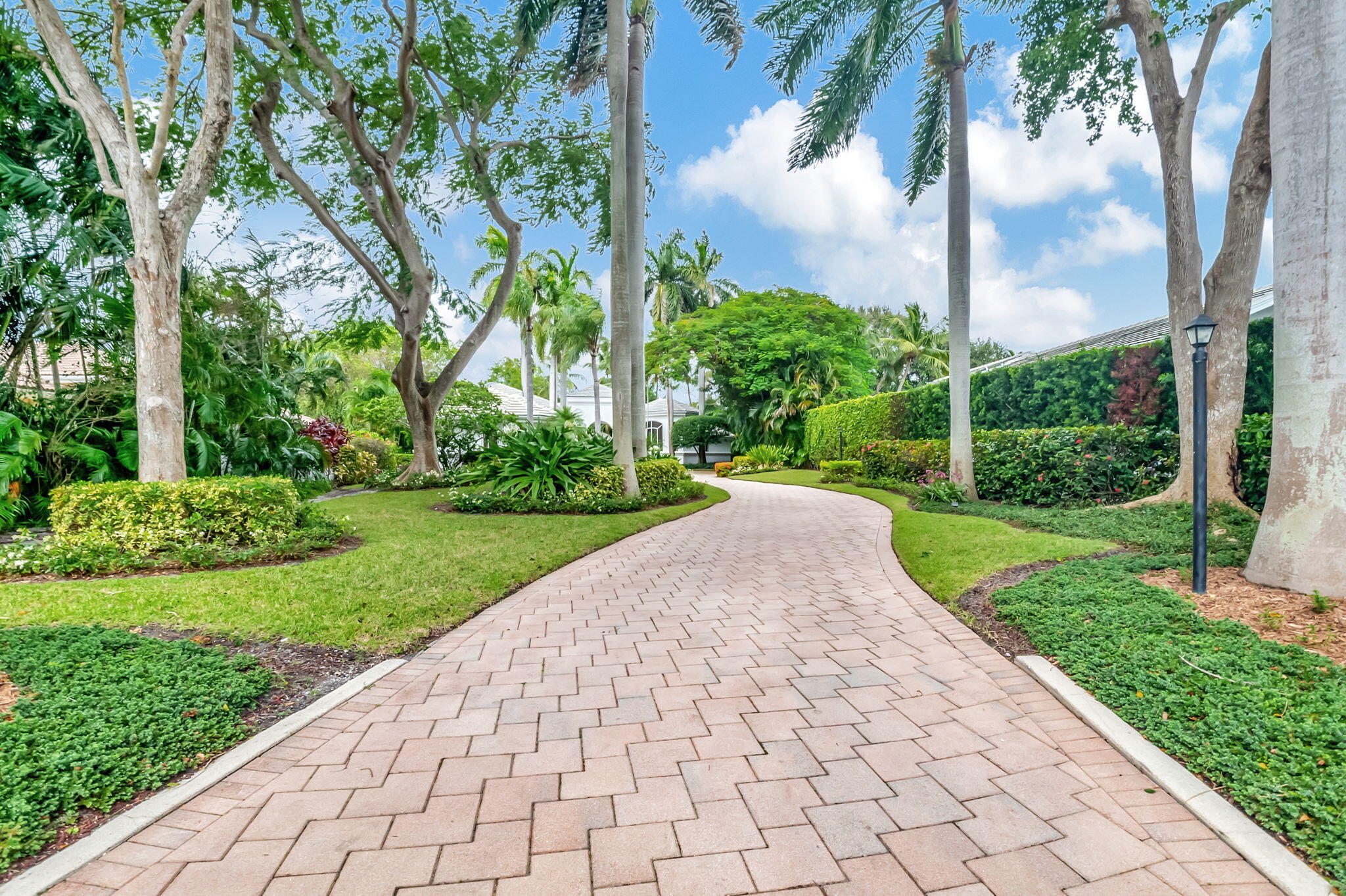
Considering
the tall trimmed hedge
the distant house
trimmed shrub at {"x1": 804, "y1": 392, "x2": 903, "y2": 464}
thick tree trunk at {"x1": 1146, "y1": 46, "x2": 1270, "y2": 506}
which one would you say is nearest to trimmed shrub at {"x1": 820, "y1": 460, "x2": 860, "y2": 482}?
trimmed shrub at {"x1": 804, "y1": 392, "x2": 903, "y2": 464}

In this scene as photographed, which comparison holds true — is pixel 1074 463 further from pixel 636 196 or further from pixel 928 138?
pixel 636 196

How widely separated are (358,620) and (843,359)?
76.3 feet

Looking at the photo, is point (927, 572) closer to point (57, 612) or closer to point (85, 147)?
point (57, 612)

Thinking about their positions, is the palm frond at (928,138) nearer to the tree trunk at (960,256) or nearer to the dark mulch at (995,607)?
the tree trunk at (960,256)

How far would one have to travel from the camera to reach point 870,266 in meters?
32.1

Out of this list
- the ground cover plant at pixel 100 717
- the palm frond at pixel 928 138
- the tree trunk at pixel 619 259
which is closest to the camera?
the ground cover plant at pixel 100 717

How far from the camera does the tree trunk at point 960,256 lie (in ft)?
33.2

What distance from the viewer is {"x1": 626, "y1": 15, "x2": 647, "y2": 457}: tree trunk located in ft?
36.5

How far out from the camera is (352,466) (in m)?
16.4

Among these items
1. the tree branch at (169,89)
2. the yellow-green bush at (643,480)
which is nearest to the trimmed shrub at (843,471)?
the yellow-green bush at (643,480)

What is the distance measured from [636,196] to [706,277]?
20.7 m

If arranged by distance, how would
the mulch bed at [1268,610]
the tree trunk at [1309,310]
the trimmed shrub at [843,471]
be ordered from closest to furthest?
the mulch bed at [1268,610] < the tree trunk at [1309,310] < the trimmed shrub at [843,471]

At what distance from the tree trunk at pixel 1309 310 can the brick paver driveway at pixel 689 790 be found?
2113 millimetres

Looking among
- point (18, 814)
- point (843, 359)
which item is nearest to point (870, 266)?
point (843, 359)
